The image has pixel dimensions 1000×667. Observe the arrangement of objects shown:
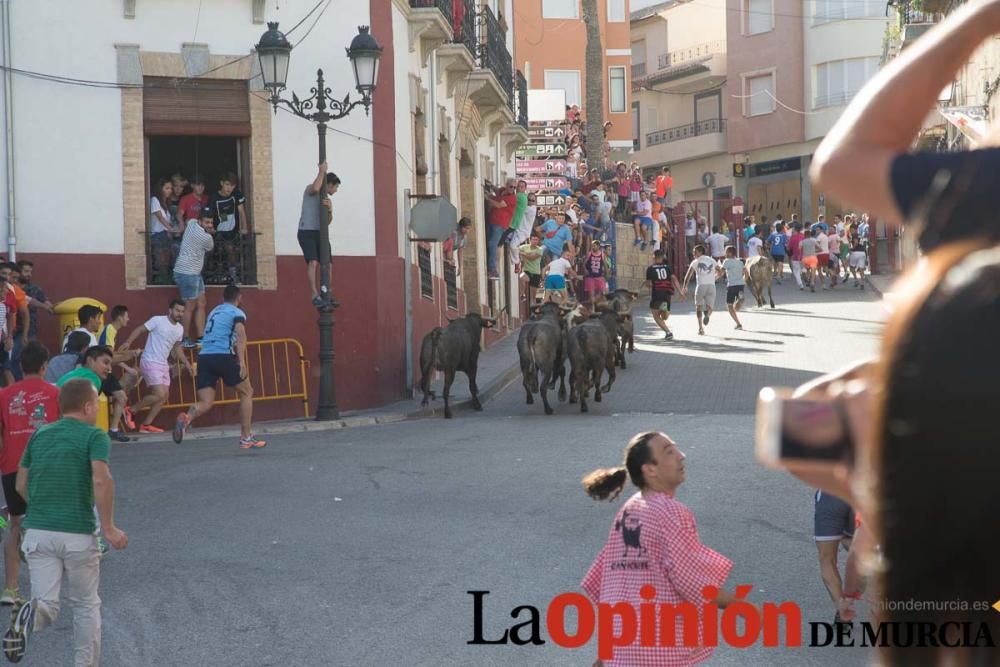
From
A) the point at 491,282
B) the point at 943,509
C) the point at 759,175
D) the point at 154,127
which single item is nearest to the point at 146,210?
the point at 154,127

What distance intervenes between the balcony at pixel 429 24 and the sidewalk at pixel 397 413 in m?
5.01

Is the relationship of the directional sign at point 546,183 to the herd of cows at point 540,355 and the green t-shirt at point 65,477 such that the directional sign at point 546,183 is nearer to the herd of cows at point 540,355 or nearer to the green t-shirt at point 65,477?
the herd of cows at point 540,355

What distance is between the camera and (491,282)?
107 ft

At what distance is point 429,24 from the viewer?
22875 millimetres

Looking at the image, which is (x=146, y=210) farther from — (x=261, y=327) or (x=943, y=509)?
(x=943, y=509)

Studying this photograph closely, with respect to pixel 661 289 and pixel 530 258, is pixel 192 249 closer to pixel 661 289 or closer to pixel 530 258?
pixel 661 289

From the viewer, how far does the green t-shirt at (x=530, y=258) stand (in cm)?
3341

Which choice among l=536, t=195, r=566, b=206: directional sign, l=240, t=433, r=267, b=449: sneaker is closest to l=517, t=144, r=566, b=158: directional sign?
l=536, t=195, r=566, b=206: directional sign

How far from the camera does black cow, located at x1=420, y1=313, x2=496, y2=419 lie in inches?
763

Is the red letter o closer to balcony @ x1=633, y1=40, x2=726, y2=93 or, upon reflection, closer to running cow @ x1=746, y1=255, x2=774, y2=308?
running cow @ x1=746, y1=255, x2=774, y2=308

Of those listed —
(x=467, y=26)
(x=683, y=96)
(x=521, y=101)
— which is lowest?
(x=521, y=101)

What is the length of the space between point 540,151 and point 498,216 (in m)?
9.02

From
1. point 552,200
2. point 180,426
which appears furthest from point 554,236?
point 180,426

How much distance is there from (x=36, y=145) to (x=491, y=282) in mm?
14625
